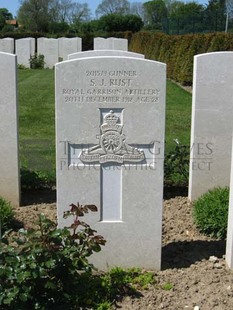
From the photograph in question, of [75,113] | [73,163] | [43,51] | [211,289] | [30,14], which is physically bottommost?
[211,289]

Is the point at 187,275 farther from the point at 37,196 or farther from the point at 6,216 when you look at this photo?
the point at 37,196

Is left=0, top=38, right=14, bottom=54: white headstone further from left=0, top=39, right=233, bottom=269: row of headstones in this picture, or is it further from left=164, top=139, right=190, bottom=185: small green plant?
left=0, top=39, right=233, bottom=269: row of headstones

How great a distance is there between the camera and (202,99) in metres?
5.13

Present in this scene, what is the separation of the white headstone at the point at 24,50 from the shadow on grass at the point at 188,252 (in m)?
21.6

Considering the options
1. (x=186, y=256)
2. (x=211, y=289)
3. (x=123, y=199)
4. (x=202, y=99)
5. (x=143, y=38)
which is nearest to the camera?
(x=211, y=289)

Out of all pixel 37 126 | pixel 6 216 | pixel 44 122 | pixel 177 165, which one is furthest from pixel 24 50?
pixel 6 216

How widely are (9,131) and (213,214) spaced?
2085 millimetres

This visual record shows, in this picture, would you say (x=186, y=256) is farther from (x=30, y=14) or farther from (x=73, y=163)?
(x=30, y=14)

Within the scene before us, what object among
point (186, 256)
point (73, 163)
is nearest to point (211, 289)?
point (186, 256)

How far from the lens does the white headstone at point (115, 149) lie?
11.3 ft

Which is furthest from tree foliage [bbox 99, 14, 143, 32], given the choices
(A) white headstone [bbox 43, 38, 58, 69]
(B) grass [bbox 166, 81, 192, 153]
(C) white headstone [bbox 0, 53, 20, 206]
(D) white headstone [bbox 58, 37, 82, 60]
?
(C) white headstone [bbox 0, 53, 20, 206]

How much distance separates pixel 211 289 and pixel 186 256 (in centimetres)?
60

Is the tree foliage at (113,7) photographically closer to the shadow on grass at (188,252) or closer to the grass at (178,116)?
the grass at (178,116)

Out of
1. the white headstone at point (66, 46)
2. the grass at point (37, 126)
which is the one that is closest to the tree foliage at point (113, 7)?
the white headstone at point (66, 46)
